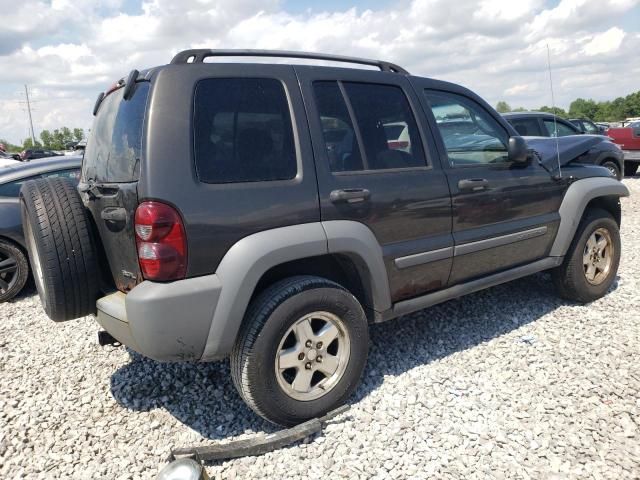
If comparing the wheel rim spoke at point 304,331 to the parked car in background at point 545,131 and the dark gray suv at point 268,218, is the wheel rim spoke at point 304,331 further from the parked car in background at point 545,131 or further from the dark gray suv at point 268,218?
the parked car in background at point 545,131

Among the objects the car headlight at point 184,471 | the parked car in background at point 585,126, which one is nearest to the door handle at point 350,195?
the car headlight at point 184,471

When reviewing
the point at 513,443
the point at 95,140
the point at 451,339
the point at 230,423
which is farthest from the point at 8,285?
the point at 513,443

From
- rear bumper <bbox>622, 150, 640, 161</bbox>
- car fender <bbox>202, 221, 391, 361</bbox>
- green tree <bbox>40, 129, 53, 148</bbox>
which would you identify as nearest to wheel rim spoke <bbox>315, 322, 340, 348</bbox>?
car fender <bbox>202, 221, 391, 361</bbox>

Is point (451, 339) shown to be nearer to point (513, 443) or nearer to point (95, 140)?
point (513, 443)

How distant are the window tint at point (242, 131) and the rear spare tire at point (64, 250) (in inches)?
31.4

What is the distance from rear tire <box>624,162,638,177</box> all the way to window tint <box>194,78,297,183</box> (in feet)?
42.0

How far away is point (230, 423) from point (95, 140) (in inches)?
74.8

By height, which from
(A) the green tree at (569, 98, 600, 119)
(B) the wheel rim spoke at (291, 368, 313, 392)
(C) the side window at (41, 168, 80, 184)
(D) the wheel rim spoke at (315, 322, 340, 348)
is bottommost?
(B) the wheel rim spoke at (291, 368, 313, 392)

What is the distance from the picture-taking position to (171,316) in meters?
2.30

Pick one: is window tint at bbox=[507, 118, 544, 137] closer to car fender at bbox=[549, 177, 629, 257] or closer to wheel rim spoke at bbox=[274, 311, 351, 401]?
car fender at bbox=[549, 177, 629, 257]

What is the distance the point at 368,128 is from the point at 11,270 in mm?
4136

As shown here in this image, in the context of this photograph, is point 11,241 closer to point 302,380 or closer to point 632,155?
point 302,380

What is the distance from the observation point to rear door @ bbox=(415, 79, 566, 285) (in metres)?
3.34

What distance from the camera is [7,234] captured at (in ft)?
16.4
